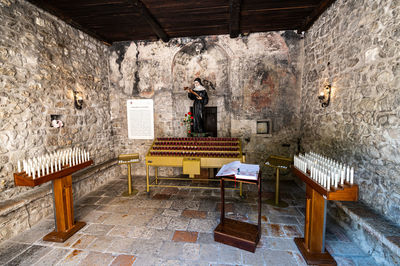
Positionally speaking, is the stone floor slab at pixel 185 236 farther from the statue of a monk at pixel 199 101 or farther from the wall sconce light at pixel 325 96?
the wall sconce light at pixel 325 96

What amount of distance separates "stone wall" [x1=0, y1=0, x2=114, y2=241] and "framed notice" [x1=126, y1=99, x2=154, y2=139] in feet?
4.03

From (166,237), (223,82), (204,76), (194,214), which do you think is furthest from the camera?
(204,76)

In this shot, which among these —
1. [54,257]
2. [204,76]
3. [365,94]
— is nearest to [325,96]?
[365,94]

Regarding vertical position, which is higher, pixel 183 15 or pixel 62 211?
pixel 183 15

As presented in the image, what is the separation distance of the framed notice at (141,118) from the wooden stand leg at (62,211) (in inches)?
140

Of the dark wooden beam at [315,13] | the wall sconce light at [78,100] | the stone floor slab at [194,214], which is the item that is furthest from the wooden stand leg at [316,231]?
the wall sconce light at [78,100]

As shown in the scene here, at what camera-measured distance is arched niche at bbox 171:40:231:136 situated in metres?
6.70

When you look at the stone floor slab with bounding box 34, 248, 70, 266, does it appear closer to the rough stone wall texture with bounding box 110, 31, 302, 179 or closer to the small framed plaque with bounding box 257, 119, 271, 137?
the rough stone wall texture with bounding box 110, 31, 302, 179

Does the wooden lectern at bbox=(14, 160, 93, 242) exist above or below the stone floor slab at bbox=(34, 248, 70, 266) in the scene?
above

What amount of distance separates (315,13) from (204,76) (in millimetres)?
3683

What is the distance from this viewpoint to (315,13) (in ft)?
15.4

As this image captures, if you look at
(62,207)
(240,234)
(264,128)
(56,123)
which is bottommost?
(240,234)

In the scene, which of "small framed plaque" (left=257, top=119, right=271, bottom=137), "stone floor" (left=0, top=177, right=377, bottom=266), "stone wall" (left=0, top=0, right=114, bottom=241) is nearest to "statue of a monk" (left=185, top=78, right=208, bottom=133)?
"small framed plaque" (left=257, top=119, right=271, bottom=137)

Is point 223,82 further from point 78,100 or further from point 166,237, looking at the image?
point 166,237
